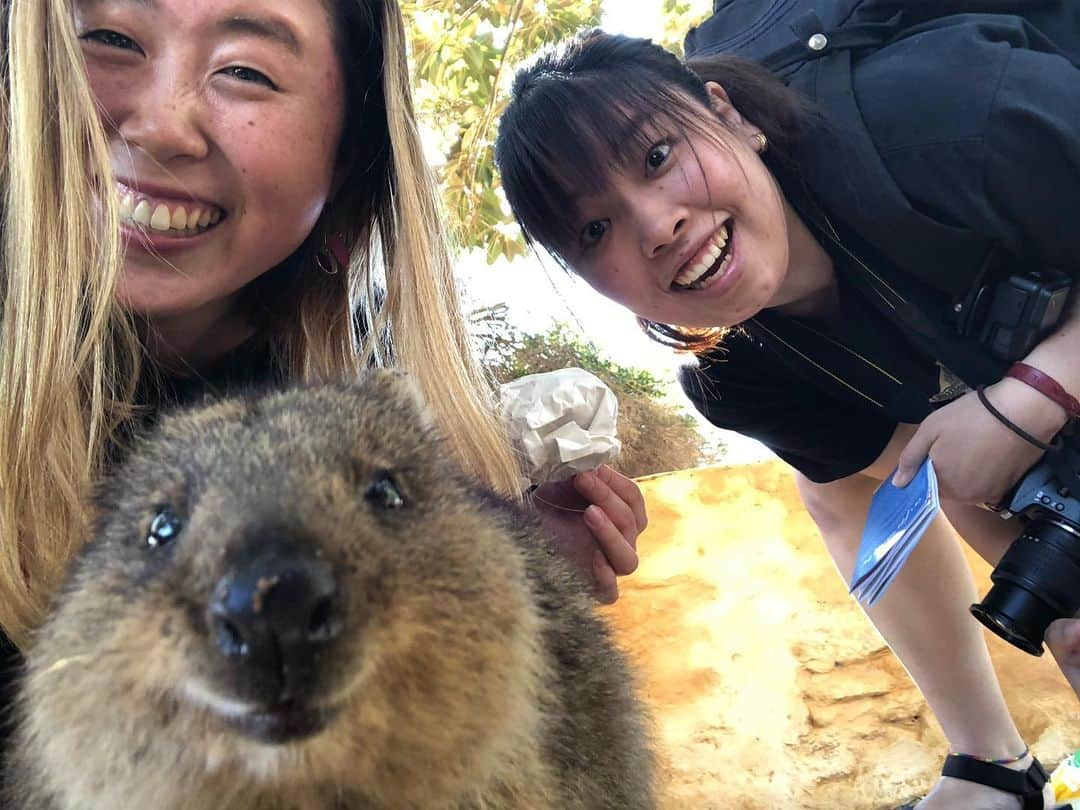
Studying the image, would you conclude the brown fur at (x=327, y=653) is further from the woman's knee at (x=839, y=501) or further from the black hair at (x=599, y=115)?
the woman's knee at (x=839, y=501)

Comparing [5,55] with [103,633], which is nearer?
[103,633]

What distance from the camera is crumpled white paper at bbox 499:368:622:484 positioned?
1.88 metres

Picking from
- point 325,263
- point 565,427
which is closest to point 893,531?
point 565,427

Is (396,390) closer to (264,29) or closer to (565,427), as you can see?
(565,427)

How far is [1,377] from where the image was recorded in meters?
1.45

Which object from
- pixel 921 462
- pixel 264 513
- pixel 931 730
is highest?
pixel 264 513

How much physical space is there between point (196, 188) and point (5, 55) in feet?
1.51

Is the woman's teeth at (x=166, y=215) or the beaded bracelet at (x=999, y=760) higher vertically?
the woman's teeth at (x=166, y=215)

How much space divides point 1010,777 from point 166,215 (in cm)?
275

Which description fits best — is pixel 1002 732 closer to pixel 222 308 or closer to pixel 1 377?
pixel 222 308

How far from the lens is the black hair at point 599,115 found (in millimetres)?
2053

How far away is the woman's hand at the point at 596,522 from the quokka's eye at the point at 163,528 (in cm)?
93

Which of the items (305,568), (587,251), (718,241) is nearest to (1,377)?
(305,568)

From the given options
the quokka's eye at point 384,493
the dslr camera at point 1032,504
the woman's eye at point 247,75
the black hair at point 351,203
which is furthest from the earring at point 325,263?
the dslr camera at point 1032,504
